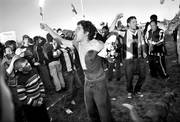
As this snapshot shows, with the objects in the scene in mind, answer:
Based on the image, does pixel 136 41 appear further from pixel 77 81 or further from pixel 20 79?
pixel 20 79

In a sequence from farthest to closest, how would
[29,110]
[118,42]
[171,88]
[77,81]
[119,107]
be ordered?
1. [118,42]
2. [171,88]
3. [77,81]
4. [119,107]
5. [29,110]

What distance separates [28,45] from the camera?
26.2ft

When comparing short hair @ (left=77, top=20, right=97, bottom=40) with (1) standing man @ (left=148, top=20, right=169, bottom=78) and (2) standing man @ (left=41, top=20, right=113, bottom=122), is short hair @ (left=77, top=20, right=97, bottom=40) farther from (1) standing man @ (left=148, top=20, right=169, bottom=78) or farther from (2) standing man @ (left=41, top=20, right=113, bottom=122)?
(1) standing man @ (left=148, top=20, right=169, bottom=78)

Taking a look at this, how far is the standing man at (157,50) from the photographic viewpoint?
7.73m

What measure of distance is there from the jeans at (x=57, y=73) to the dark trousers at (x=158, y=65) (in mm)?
3764

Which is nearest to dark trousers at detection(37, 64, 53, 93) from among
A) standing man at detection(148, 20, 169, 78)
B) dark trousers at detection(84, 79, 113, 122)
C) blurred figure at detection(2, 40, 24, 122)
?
blurred figure at detection(2, 40, 24, 122)

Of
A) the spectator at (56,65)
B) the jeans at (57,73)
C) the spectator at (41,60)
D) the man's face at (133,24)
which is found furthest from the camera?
the spectator at (41,60)

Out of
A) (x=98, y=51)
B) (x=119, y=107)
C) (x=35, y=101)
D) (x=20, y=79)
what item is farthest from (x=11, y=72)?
(x=119, y=107)

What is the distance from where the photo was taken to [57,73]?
795cm

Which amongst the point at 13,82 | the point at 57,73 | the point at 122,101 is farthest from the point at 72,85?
the point at 13,82

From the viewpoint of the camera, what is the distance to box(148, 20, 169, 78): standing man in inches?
305

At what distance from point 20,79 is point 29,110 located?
645 millimetres

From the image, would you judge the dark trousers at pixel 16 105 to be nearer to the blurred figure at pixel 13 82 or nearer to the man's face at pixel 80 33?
the blurred figure at pixel 13 82

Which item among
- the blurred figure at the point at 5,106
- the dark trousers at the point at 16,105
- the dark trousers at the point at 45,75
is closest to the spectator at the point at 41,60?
the dark trousers at the point at 45,75
